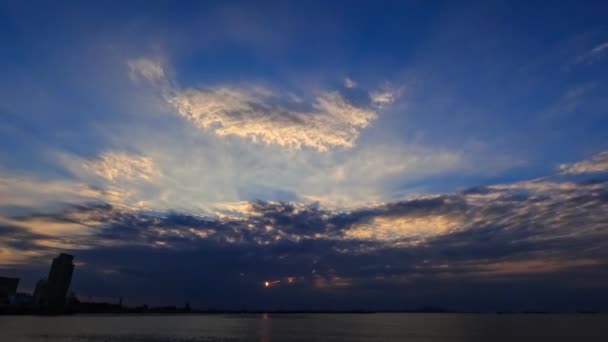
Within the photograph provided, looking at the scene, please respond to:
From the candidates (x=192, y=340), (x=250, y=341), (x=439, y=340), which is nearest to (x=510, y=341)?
(x=439, y=340)

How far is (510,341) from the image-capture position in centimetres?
9588

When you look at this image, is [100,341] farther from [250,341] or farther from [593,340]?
[593,340]

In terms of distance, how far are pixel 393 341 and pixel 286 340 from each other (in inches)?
919

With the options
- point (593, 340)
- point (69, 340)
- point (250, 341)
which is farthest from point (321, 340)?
point (593, 340)

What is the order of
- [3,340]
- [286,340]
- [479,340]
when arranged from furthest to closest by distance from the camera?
[479,340]
[286,340]
[3,340]

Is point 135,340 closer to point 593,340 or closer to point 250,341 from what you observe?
point 250,341

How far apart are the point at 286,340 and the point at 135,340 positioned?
1220 inches

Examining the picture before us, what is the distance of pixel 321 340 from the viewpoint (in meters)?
92.1

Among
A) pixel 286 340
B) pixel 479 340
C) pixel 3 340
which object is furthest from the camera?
pixel 479 340

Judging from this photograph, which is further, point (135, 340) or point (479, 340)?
point (479, 340)

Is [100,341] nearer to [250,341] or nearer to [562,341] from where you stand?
[250,341]

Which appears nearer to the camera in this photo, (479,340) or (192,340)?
(192,340)

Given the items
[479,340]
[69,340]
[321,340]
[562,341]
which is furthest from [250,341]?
[562,341]

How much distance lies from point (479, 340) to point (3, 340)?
99073mm
